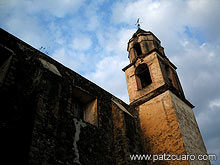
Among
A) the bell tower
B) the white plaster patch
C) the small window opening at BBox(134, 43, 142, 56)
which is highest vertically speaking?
the small window opening at BBox(134, 43, 142, 56)

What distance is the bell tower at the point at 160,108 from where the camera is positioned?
8.22 meters

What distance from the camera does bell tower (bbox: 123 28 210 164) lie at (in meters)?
8.22

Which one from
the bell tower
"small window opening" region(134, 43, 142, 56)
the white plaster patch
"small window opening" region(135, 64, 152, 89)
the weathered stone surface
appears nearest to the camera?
the weathered stone surface

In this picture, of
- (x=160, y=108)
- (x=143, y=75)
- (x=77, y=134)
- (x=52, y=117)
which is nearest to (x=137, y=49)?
(x=143, y=75)

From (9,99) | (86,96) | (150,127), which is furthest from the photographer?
(150,127)

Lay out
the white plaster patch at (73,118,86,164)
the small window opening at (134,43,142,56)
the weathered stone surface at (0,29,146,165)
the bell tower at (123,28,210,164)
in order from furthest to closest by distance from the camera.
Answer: the small window opening at (134,43,142,56) → the bell tower at (123,28,210,164) → the white plaster patch at (73,118,86,164) → the weathered stone surface at (0,29,146,165)

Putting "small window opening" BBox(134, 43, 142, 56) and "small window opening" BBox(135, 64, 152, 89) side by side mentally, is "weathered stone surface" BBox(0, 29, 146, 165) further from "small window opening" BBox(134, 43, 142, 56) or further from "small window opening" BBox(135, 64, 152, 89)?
"small window opening" BBox(134, 43, 142, 56)

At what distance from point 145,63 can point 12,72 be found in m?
8.27

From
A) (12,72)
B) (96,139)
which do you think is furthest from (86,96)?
(12,72)

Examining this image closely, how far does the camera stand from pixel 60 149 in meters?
5.64

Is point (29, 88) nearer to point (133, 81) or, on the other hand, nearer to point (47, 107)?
point (47, 107)

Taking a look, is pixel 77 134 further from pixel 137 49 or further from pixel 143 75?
pixel 137 49

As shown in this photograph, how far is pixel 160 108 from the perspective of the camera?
9.45 meters

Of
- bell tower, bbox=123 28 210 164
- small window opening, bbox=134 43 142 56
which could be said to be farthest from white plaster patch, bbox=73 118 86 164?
small window opening, bbox=134 43 142 56
